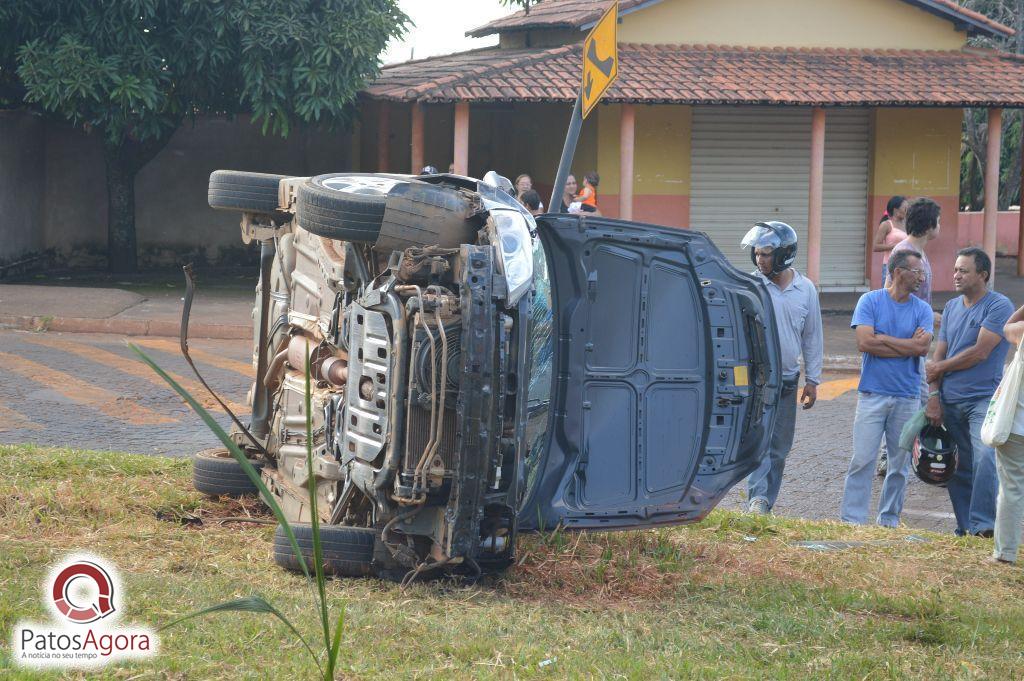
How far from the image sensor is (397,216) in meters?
5.03

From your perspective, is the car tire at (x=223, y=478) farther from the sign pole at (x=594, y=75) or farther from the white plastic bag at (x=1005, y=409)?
the white plastic bag at (x=1005, y=409)

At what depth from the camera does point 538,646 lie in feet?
14.4

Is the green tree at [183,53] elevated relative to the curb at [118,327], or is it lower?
elevated

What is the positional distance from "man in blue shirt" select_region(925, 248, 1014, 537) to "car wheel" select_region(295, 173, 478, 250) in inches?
144

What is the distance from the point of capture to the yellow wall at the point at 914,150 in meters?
20.2

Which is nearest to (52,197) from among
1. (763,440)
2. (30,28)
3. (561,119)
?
(30,28)

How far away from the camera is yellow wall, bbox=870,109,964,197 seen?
20.2 meters

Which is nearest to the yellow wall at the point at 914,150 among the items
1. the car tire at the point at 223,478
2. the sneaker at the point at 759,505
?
the sneaker at the point at 759,505

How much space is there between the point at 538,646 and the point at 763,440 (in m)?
2.05

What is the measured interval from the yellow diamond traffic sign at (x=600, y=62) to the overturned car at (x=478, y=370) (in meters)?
1.39

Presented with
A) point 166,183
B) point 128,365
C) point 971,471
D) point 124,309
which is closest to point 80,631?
point 971,471

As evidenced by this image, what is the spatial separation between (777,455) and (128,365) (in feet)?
23.1

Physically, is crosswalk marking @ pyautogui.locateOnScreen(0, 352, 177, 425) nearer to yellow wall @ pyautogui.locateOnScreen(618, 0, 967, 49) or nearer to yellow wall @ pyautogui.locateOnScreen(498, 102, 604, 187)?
yellow wall @ pyautogui.locateOnScreen(498, 102, 604, 187)

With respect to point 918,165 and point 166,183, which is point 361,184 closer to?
point 166,183
